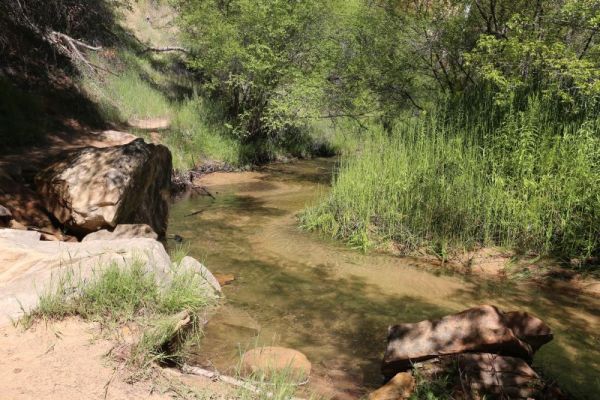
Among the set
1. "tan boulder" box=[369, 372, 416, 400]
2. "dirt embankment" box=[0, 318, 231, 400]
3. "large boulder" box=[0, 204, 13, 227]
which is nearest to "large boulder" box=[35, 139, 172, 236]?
"large boulder" box=[0, 204, 13, 227]

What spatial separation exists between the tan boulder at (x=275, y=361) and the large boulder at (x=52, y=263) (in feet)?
3.68

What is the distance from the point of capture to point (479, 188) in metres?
6.84

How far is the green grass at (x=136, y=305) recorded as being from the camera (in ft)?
11.9

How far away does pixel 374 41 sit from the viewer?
13219mm

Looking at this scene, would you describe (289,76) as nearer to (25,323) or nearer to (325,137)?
(325,137)

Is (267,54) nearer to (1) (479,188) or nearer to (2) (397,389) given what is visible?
(1) (479,188)

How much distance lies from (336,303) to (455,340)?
5.76 feet

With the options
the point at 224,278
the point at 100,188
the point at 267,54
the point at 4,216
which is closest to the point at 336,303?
the point at 224,278

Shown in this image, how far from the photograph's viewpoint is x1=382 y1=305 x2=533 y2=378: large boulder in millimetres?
3633

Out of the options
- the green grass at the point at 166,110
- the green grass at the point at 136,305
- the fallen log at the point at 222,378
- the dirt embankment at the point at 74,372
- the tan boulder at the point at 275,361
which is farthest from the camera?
the green grass at the point at 166,110

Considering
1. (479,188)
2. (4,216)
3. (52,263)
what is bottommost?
(52,263)

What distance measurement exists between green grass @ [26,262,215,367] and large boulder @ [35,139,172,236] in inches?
90.4

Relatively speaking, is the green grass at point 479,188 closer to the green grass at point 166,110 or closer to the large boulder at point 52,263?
the large boulder at point 52,263

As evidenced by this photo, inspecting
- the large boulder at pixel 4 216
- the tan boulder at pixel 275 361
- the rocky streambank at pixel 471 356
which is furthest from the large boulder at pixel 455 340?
the large boulder at pixel 4 216
